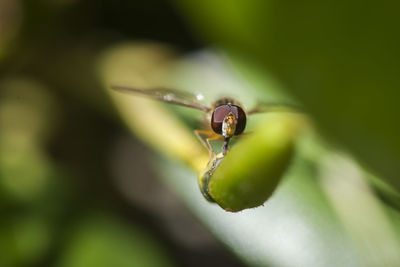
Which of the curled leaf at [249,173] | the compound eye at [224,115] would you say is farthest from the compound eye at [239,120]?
the curled leaf at [249,173]

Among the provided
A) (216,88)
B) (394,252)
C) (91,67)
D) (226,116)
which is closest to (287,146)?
(226,116)

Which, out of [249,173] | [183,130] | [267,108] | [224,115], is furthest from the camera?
[183,130]

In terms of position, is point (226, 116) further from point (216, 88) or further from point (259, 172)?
point (216, 88)

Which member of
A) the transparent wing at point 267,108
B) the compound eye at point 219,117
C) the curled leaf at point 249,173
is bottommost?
the curled leaf at point 249,173

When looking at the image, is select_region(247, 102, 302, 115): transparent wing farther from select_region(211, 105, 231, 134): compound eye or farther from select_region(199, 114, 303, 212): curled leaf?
select_region(199, 114, 303, 212): curled leaf

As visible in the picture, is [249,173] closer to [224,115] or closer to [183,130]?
[224,115]

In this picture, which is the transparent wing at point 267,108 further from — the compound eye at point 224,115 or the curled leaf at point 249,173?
the curled leaf at point 249,173

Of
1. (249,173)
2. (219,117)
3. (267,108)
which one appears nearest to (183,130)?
(267,108)

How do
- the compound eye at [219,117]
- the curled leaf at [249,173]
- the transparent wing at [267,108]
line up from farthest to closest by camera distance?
the transparent wing at [267,108]
the compound eye at [219,117]
the curled leaf at [249,173]

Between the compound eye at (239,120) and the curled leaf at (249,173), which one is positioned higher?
the compound eye at (239,120)
